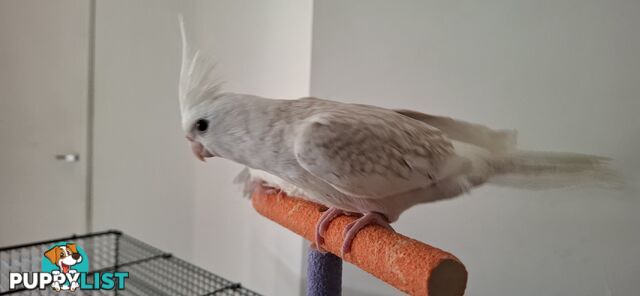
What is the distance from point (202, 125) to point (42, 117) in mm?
1035

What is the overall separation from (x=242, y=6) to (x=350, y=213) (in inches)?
33.5

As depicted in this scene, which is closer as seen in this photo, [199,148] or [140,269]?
[199,148]

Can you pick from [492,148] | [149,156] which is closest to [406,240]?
[492,148]

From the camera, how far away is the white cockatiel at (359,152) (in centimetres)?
58

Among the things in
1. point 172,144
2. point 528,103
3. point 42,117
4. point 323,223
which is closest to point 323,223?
point 323,223

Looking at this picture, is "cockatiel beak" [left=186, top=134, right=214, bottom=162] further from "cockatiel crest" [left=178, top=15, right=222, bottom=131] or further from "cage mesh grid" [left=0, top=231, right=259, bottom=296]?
"cage mesh grid" [left=0, top=231, right=259, bottom=296]

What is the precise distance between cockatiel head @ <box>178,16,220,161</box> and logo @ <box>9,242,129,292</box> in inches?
22.7

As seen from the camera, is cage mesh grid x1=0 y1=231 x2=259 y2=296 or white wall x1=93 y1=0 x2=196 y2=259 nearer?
cage mesh grid x1=0 y1=231 x2=259 y2=296

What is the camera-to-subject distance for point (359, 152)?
1.89 feet

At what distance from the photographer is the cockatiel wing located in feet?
1.85

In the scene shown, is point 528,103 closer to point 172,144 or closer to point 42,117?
point 172,144

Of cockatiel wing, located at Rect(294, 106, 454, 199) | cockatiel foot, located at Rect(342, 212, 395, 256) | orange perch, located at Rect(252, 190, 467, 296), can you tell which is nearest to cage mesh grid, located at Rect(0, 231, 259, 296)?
orange perch, located at Rect(252, 190, 467, 296)

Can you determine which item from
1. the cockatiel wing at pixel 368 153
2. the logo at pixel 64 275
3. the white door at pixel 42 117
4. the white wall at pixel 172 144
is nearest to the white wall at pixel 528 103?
the cockatiel wing at pixel 368 153

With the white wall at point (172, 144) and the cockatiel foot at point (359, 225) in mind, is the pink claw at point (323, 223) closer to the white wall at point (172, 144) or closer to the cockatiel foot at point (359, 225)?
the cockatiel foot at point (359, 225)
